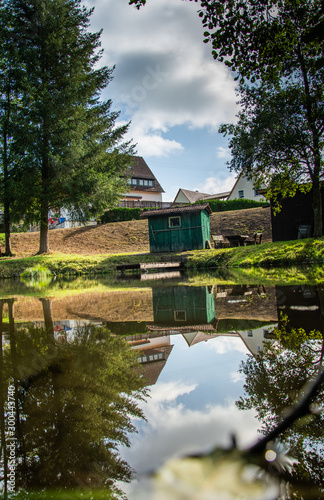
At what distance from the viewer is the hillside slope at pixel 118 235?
107ft

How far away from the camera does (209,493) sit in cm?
98

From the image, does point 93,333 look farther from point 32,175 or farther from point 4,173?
point 4,173

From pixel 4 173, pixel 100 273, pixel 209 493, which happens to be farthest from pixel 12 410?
pixel 4 173

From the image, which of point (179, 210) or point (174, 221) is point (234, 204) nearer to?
point (174, 221)

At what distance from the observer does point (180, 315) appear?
14.6 ft

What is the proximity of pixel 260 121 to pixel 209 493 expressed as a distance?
20.2m

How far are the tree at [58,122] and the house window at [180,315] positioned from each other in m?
18.4

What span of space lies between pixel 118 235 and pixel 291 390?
34.7 metres

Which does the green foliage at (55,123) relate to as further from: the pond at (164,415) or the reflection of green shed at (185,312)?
the pond at (164,415)

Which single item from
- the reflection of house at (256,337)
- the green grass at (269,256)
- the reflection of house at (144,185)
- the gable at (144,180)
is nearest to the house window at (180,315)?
the reflection of house at (256,337)

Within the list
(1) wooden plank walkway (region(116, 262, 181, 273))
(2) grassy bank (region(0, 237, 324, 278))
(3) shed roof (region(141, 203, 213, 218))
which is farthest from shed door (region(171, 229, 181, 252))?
(1) wooden plank walkway (region(116, 262, 181, 273))

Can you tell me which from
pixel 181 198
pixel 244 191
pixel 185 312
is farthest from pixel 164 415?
pixel 181 198

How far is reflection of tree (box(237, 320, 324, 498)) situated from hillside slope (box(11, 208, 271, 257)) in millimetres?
29033

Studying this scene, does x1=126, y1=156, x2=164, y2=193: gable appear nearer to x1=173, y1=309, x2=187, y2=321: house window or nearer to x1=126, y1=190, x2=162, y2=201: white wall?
x1=126, y1=190, x2=162, y2=201: white wall
